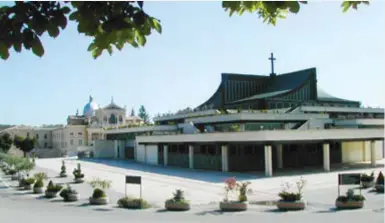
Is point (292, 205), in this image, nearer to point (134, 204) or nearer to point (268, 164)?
point (134, 204)

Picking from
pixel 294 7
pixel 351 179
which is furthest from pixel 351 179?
pixel 294 7

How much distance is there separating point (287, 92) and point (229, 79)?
9.30m

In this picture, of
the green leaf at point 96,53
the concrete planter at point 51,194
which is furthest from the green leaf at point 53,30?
the concrete planter at point 51,194

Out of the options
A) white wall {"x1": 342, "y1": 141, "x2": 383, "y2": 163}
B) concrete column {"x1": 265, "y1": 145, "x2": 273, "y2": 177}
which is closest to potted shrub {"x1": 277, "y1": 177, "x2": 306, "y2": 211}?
concrete column {"x1": 265, "y1": 145, "x2": 273, "y2": 177}

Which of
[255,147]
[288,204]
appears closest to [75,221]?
[288,204]

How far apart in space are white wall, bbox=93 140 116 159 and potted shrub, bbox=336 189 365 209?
66916mm

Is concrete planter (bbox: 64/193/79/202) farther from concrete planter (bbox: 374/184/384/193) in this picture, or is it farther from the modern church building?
concrete planter (bbox: 374/184/384/193)

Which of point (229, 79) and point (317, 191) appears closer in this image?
point (317, 191)

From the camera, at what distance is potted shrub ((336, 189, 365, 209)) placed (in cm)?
2242

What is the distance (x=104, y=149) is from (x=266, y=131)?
53032mm

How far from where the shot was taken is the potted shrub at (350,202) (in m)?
22.4

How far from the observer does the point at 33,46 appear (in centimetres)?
432

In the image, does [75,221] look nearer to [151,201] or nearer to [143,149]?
[151,201]

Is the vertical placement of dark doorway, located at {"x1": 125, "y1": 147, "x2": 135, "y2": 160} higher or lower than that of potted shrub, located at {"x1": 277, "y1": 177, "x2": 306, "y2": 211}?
lower
